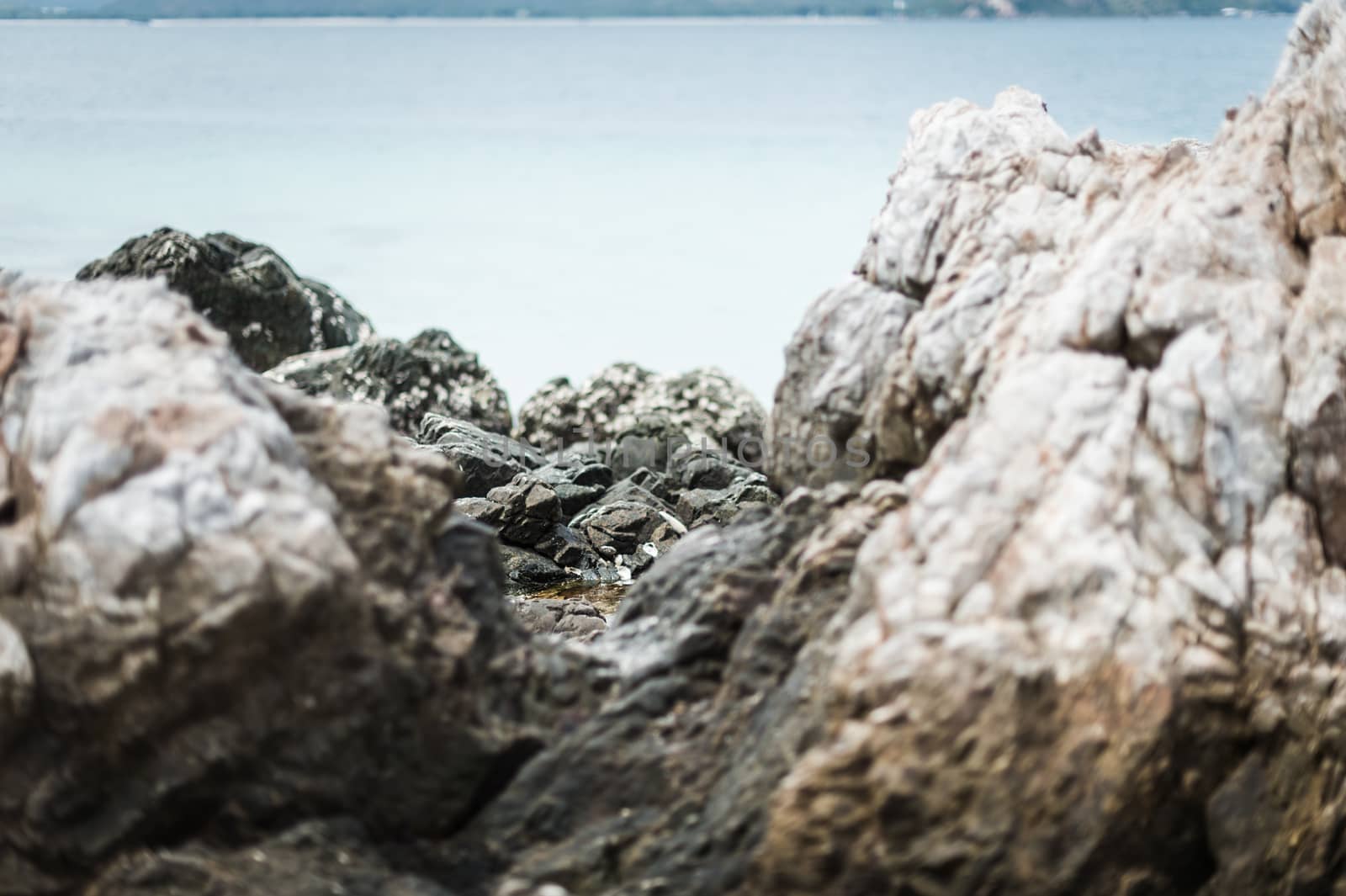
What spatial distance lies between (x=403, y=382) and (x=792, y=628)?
38.9ft

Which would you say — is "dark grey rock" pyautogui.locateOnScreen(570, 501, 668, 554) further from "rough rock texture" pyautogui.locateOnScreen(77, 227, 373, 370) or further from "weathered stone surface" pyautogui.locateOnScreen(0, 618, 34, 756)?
"weathered stone surface" pyautogui.locateOnScreen(0, 618, 34, 756)

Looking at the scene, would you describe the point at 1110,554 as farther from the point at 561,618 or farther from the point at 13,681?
the point at 561,618

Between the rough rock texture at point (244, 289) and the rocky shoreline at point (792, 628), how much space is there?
1168 cm

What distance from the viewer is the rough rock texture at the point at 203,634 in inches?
191

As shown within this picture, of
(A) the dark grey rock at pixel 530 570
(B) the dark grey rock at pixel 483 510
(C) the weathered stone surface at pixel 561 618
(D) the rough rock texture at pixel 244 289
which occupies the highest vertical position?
(D) the rough rock texture at pixel 244 289

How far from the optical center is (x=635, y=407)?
54.8 feet

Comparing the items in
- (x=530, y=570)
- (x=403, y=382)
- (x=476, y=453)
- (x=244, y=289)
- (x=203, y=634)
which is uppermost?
(x=203, y=634)

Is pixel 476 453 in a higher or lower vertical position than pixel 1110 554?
lower

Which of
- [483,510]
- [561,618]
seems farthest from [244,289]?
[561,618]

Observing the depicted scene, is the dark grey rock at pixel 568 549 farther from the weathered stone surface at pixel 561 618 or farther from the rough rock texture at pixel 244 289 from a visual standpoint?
the rough rock texture at pixel 244 289

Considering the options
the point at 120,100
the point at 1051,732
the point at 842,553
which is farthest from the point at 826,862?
the point at 120,100

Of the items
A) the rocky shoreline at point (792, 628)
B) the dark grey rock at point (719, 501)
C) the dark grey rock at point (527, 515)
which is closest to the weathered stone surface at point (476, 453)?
the dark grey rock at point (527, 515)

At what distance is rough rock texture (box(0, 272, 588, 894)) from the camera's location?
4.86 metres

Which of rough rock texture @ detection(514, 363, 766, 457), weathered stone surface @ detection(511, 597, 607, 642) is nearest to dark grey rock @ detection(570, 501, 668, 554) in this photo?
weathered stone surface @ detection(511, 597, 607, 642)
